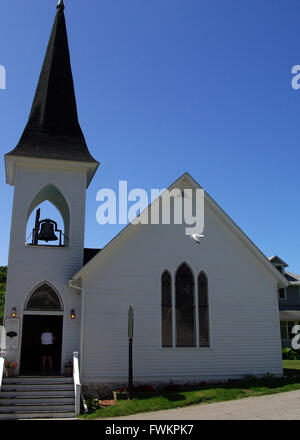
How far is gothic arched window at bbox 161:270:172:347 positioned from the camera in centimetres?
1666

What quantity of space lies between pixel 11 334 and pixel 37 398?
296 cm

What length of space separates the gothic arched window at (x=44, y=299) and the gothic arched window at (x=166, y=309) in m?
3.72

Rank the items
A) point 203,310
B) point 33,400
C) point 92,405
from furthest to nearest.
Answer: point 203,310, point 33,400, point 92,405

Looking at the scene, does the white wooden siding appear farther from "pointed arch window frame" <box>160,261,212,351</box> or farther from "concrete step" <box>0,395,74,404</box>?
"concrete step" <box>0,395,74,404</box>

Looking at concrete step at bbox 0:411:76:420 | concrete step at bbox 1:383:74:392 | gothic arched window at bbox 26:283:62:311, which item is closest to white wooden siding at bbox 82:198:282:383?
concrete step at bbox 1:383:74:392

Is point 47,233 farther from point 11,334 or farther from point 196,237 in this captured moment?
point 196,237

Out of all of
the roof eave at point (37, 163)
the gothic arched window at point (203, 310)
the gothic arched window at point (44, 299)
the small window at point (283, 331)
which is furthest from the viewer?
the small window at point (283, 331)

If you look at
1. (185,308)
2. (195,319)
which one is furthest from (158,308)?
(195,319)

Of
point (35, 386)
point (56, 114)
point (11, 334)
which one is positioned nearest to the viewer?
point (35, 386)

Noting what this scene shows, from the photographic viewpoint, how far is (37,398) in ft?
46.1

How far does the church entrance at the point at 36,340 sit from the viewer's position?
57.2 feet

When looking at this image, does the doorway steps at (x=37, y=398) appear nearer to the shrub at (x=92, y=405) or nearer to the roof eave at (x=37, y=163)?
the shrub at (x=92, y=405)

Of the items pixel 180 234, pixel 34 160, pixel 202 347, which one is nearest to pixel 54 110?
pixel 34 160

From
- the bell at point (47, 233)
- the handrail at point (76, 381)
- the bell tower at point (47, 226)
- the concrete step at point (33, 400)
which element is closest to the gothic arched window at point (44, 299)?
the bell tower at point (47, 226)
